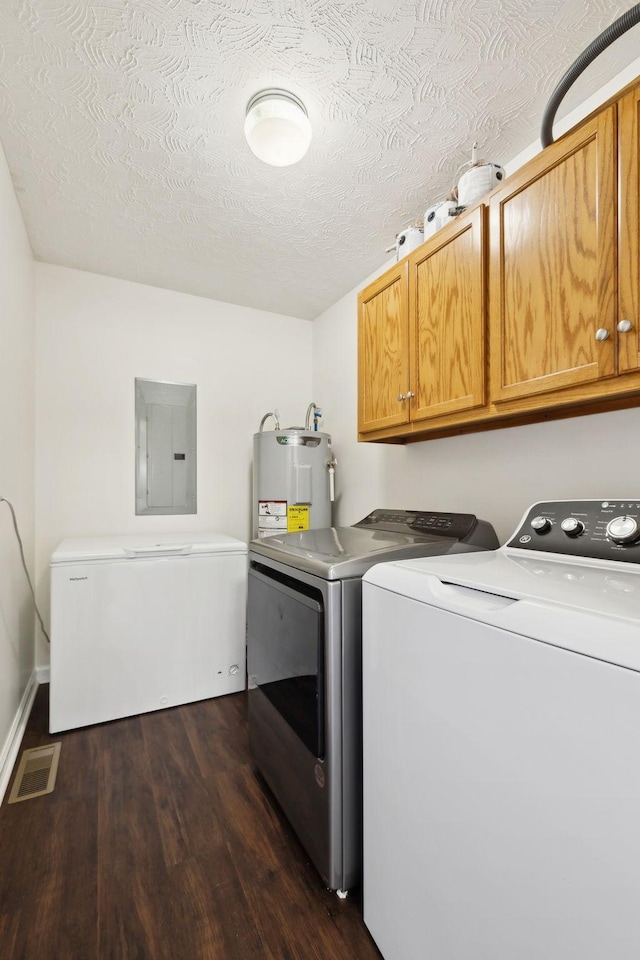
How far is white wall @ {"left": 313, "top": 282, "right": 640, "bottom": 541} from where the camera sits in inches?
55.0

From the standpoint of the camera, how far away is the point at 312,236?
7.31 feet

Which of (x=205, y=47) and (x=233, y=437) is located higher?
(x=205, y=47)

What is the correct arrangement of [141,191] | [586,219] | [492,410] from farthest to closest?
[141,191]
[492,410]
[586,219]

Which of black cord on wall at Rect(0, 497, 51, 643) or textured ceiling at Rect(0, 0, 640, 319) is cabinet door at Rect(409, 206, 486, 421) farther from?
black cord on wall at Rect(0, 497, 51, 643)

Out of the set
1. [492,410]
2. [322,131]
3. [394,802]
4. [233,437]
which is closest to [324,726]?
[394,802]

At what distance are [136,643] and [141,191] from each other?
6.94 feet

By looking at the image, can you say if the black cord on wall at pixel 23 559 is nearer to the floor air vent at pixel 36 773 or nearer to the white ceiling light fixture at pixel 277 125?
the floor air vent at pixel 36 773

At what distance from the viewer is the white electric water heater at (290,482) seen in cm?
259

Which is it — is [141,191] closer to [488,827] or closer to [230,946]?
[488,827]

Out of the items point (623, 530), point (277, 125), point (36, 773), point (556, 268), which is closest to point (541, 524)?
point (623, 530)

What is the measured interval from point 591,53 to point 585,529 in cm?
120

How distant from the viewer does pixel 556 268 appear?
1.20 m

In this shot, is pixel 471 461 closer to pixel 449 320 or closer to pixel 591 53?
pixel 449 320

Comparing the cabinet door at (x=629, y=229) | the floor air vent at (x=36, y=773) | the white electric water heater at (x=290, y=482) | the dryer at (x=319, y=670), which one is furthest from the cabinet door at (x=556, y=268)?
the floor air vent at (x=36, y=773)
